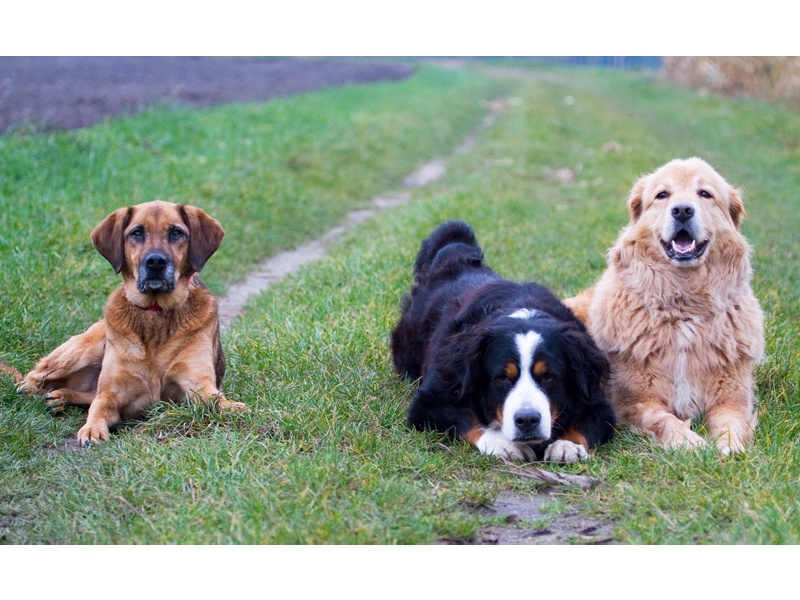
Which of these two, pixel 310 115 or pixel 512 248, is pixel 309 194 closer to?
pixel 512 248

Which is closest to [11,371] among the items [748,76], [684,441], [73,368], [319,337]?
[73,368]

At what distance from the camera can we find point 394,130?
19.1m

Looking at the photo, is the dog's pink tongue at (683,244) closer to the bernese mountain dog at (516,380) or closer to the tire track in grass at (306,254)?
the bernese mountain dog at (516,380)

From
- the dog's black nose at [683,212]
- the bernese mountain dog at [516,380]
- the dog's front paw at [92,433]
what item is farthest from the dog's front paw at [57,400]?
the dog's black nose at [683,212]

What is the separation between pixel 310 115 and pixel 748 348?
14.7 metres

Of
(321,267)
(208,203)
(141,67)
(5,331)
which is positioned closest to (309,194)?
(208,203)

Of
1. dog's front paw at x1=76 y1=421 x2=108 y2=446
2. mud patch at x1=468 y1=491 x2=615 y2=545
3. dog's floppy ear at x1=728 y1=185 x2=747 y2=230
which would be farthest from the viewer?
dog's floppy ear at x1=728 y1=185 x2=747 y2=230

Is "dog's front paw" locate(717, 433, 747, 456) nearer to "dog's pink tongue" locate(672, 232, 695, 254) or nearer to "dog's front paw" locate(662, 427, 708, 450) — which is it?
"dog's front paw" locate(662, 427, 708, 450)

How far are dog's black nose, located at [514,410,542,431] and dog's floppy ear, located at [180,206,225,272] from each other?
220cm

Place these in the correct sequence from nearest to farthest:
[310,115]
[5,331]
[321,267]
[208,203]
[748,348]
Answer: [748,348], [5,331], [321,267], [208,203], [310,115]

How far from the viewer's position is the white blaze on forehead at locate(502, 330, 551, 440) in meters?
4.49

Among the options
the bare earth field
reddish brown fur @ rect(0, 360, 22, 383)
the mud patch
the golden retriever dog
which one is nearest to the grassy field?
the mud patch

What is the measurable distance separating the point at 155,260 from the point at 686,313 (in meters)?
3.18

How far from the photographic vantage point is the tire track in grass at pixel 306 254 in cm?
820
